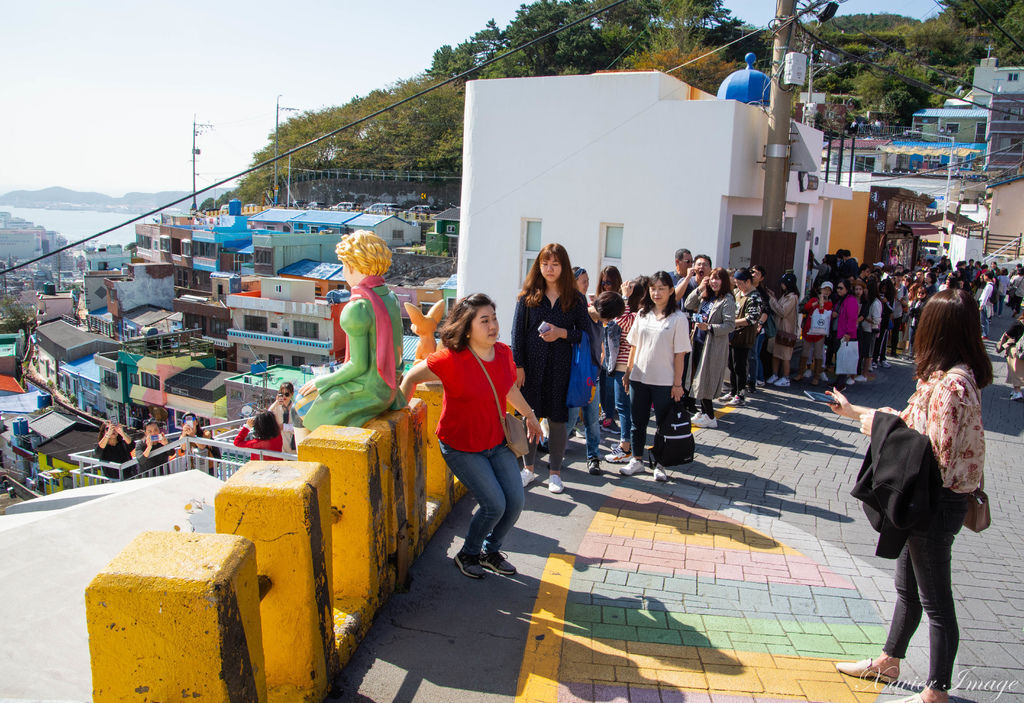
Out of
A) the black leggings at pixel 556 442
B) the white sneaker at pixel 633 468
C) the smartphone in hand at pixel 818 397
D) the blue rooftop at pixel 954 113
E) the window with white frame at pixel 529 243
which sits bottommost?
the white sneaker at pixel 633 468

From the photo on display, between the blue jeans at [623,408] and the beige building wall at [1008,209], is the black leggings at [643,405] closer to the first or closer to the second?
the blue jeans at [623,408]

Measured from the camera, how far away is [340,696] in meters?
3.01

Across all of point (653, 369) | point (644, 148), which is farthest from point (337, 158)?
point (653, 369)

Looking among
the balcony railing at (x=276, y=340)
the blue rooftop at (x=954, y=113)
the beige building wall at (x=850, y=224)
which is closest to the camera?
the beige building wall at (x=850, y=224)

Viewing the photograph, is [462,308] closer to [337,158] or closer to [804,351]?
[804,351]

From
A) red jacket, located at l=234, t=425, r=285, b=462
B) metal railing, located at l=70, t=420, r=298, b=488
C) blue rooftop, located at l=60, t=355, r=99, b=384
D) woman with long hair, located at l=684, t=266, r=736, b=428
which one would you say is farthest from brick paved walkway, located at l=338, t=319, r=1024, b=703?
blue rooftop, located at l=60, t=355, r=99, b=384

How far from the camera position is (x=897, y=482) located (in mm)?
2943

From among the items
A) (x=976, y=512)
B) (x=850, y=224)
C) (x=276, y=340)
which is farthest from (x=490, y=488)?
(x=276, y=340)

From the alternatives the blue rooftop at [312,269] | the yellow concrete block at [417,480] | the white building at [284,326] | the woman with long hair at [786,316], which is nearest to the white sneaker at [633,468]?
the yellow concrete block at [417,480]

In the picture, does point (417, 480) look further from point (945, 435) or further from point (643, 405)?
point (945, 435)

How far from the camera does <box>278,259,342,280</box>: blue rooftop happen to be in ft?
157

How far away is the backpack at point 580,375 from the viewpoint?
17.8 feet

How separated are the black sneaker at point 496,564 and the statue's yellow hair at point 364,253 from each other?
173 cm

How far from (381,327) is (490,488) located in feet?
3.54
